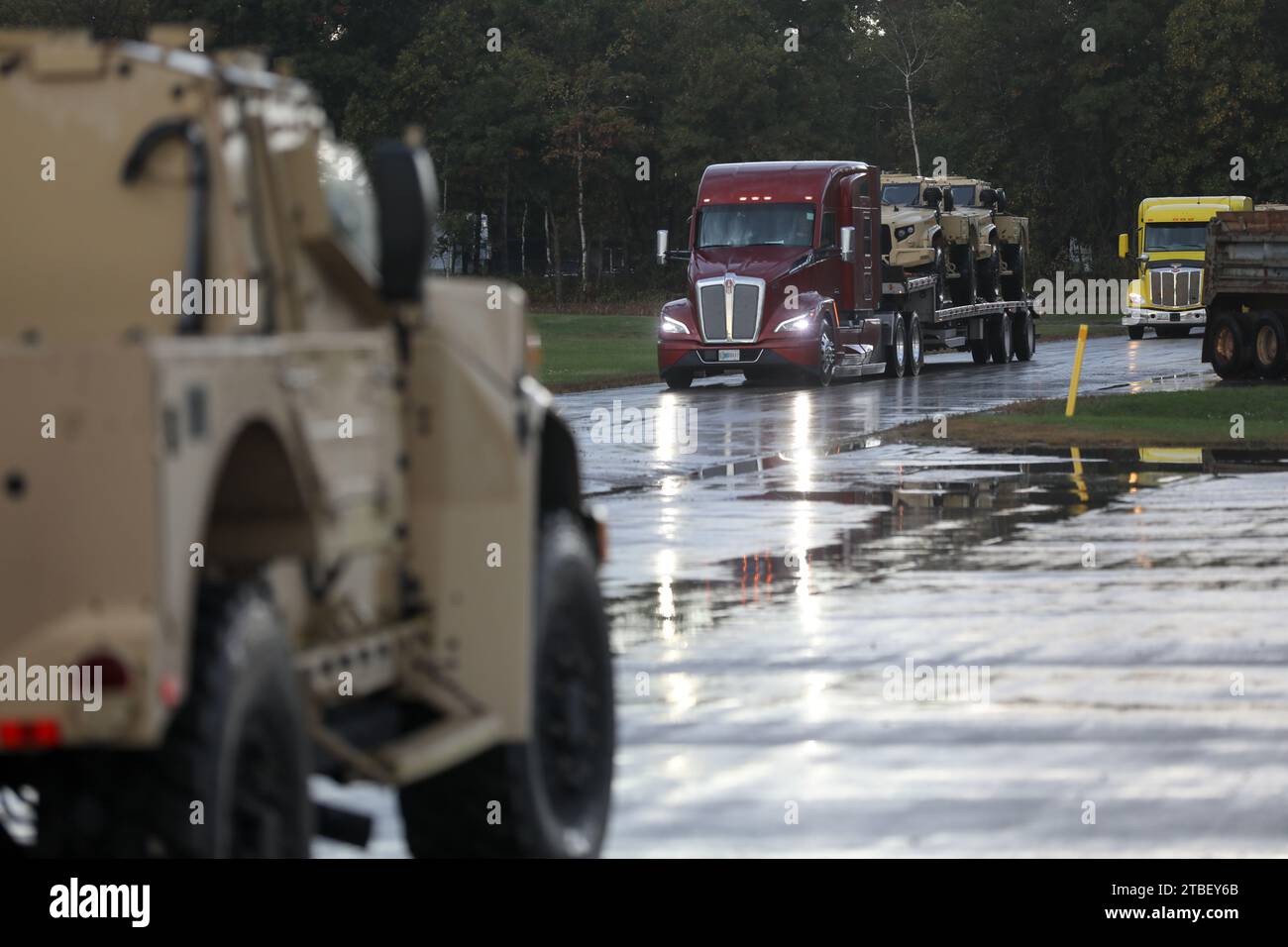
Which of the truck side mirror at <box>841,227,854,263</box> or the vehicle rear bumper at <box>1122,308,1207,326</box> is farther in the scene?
the vehicle rear bumper at <box>1122,308,1207,326</box>

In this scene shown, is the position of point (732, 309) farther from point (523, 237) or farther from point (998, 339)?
point (523, 237)

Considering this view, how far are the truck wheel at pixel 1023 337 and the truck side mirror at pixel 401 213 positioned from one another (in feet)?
154

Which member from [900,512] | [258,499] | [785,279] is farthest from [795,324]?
[258,499]

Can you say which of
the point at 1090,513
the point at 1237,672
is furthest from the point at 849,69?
the point at 1237,672

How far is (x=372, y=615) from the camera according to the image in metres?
7.17

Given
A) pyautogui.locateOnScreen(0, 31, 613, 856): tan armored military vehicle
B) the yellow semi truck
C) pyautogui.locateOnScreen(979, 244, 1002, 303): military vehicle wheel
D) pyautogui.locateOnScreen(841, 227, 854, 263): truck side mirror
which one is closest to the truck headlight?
pyautogui.locateOnScreen(841, 227, 854, 263): truck side mirror

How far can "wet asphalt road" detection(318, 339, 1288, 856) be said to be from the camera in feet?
29.6

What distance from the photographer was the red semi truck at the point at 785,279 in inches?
1636

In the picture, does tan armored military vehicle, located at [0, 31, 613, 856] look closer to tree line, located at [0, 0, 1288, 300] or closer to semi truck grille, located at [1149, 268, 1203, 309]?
semi truck grille, located at [1149, 268, 1203, 309]

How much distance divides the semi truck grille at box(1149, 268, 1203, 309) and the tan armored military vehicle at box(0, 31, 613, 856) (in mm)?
56009

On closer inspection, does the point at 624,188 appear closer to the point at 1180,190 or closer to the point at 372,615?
the point at 1180,190

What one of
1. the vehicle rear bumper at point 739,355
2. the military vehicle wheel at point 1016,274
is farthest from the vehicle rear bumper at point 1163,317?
the vehicle rear bumper at point 739,355

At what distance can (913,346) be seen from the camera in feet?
152

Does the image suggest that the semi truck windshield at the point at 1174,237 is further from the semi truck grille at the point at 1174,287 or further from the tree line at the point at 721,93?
the tree line at the point at 721,93
